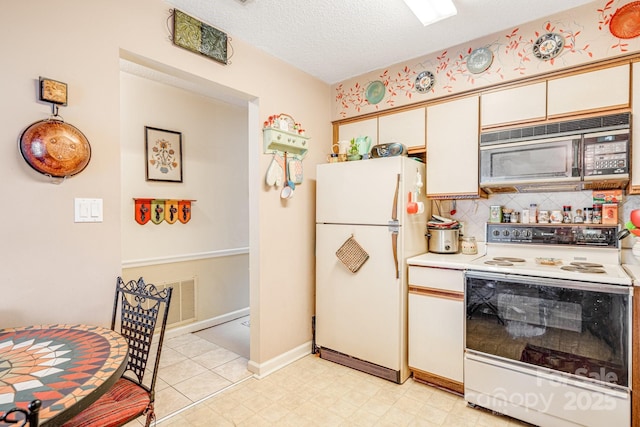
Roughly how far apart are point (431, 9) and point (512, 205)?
152 cm

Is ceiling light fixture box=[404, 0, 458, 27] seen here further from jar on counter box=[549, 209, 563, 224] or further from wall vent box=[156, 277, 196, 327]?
wall vent box=[156, 277, 196, 327]

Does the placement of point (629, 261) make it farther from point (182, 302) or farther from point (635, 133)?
point (182, 302)

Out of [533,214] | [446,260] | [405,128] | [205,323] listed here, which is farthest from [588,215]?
[205,323]

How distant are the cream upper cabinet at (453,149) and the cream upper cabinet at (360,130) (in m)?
0.49

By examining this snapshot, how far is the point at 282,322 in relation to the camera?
Result: 105 inches

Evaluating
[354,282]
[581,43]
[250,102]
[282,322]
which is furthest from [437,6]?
[282,322]

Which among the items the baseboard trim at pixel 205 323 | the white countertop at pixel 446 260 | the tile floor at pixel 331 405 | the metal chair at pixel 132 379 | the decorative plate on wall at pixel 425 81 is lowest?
the tile floor at pixel 331 405

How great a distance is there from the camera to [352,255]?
8.37 feet

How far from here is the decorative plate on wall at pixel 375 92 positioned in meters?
2.86

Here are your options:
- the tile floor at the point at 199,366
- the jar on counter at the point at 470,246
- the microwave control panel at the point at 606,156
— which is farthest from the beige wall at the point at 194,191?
the microwave control panel at the point at 606,156

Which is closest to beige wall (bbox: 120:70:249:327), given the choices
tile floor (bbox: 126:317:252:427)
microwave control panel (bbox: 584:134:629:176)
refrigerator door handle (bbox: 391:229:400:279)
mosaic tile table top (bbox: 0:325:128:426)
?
tile floor (bbox: 126:317:252:427)

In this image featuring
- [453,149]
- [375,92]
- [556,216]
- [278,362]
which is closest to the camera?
[556,216]

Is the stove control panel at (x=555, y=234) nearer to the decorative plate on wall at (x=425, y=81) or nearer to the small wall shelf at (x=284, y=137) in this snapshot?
the decorative plate on wall at (x=425, y=81)

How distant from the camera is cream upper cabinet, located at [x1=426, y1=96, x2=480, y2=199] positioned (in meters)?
2.39
